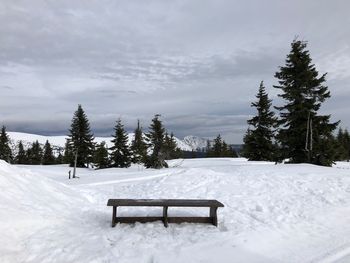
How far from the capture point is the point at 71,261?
6.91 meters

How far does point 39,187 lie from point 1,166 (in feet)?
5.10

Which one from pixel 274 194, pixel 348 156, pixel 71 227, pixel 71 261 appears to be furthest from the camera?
pixel 348 156

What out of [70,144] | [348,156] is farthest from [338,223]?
[348,156]

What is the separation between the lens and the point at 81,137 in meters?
53.7

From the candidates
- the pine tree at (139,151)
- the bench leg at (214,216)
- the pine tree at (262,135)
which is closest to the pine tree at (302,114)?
the pine tree at (262,135)

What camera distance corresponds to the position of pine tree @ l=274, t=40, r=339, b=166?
28891 millimetres

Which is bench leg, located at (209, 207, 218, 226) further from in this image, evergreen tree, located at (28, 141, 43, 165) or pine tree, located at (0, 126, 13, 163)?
evergreen tree, located at (28, 141, 43, 165)

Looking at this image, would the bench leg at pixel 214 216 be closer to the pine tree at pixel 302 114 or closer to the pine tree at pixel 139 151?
the pine tree at pixel 302 114

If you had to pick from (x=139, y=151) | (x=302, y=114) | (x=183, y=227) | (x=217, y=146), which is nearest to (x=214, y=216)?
(x=183, y=227)

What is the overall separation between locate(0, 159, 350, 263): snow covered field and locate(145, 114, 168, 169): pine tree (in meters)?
27.2

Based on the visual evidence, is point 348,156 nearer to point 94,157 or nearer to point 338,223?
point 94,157


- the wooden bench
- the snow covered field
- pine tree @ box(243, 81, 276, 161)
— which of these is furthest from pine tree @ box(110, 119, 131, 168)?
the wooden bench

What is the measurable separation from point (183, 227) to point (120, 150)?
4443cm

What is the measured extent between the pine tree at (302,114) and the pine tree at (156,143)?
16302 mm
